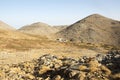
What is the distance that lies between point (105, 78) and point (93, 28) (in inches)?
4741

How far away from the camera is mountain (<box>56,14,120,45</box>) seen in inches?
5044

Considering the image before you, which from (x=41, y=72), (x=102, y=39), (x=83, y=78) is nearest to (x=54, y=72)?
(x=41, y=72)

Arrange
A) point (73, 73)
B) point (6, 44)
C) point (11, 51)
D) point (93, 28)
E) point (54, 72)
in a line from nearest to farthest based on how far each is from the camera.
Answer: point (73, 73), point (54, 72), point (11, 51), point (6, 44), point (93, 28)

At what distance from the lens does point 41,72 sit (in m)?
23.6

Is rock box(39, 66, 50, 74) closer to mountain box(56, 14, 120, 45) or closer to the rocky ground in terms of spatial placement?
the rocky ground

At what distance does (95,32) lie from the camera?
134375 mm

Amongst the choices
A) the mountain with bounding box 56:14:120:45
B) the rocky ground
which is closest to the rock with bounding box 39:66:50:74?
the rocky ground

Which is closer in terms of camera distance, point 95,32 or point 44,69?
point 44,69

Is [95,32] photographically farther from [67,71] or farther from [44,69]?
[67,71]

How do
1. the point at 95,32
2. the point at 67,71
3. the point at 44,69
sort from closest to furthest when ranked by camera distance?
the point at 67,71 < the point at 44,69 < the point at 95,32

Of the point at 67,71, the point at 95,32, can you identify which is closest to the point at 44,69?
the point at 67,71

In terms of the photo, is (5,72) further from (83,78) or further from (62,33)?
(62,33)

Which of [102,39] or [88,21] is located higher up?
[88,21]

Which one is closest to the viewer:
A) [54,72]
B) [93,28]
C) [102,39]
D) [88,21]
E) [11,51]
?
[54,72]
